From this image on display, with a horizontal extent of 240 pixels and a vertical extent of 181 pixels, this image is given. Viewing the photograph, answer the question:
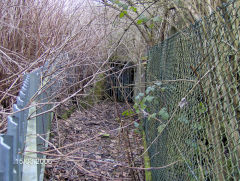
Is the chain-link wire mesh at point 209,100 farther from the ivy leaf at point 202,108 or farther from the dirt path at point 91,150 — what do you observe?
the dirt path at point 91,150

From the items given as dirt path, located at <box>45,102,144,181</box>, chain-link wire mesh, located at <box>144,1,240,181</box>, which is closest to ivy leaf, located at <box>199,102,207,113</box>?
chain-link wire mesh, located at <box>144,1,240,181</box>

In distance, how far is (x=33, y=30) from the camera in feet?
16.5

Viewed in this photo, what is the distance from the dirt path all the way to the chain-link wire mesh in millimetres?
651

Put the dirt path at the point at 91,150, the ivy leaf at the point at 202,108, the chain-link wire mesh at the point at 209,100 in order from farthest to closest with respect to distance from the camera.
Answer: the dirt path at the point at 91,150, the ivy leaf at the point at 202,108, the chain-link wire mesh at the point at 209,100

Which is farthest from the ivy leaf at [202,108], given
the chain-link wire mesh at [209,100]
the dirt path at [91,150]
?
the dirt path at [91,150]

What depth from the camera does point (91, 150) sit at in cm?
532

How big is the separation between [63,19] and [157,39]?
2310 millimetres

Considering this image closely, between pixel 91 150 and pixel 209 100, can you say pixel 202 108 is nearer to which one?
pixel 209 100

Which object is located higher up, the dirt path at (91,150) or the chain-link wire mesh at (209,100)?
the chain-link wire mesh at (209,100)

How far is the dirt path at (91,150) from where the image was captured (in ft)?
12.6

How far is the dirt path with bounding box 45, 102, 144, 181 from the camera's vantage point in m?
3.84

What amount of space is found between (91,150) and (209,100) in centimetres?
383

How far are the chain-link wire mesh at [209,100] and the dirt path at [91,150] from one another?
2.13ft

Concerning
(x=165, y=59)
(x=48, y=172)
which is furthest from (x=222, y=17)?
(x=48, y=172)
